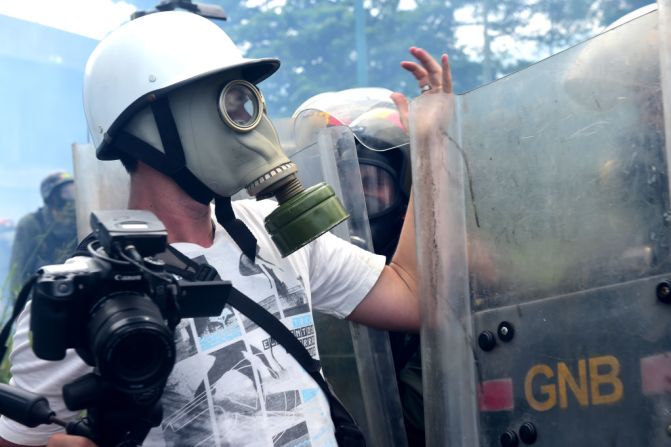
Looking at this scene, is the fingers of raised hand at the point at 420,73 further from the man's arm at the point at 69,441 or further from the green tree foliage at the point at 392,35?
the green tree foliage at the point at 392,35

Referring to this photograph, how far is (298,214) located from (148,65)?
1.79 feet

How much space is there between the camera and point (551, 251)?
177cm

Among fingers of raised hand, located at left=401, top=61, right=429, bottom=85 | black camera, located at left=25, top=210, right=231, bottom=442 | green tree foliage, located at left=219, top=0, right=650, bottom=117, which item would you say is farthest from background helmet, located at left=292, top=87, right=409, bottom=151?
green tree foliage, located at left=219, top=0, right=650, bottom=117

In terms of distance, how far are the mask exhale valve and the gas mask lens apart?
172 mm

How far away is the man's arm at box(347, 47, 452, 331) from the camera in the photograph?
6.93ft

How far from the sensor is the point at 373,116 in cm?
276

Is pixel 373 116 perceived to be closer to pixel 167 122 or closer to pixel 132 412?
pixel 167 122

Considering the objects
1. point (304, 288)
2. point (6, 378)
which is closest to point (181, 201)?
point (304, 288)

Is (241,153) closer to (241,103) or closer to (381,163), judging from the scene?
(241,103)

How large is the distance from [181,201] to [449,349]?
30.8 inches

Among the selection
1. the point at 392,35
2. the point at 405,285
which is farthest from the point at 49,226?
the point at 392,35

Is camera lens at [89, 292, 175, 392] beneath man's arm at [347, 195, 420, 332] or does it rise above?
above

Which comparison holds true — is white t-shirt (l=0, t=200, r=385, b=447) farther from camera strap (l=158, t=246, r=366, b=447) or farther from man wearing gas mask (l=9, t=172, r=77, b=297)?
man wearing gas mask (l=9, t=172, r=77, b=297)

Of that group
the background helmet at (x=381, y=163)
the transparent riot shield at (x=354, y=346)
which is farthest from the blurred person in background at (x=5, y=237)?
the transparent riot shield at (x=354, y=346)
